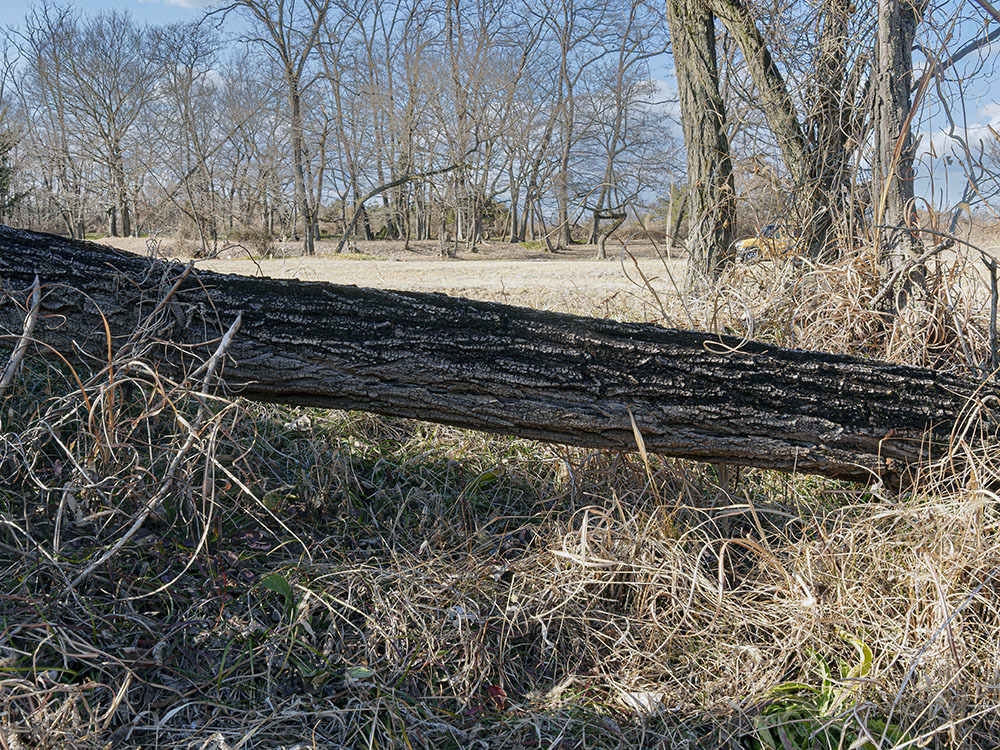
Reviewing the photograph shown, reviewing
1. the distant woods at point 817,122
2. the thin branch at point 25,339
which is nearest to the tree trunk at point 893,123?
the distant woods at point 817,122

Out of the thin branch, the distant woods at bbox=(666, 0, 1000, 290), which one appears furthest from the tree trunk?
the thin branch

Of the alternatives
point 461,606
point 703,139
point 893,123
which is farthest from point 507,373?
point 703,139

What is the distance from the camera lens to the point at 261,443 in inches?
112

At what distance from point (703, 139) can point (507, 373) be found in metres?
3.49

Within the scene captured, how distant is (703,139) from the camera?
495 cm

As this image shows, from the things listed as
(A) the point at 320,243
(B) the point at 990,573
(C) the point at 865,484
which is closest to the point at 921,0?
(C) the point at 865,484

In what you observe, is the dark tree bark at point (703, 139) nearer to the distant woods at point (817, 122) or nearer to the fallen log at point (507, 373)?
the distant woods at point (817, 122)

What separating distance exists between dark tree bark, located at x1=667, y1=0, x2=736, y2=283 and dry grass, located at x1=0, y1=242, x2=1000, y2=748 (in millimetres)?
2515

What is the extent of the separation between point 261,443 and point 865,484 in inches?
95.3

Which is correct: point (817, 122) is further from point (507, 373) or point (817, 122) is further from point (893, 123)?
point (507, 373)

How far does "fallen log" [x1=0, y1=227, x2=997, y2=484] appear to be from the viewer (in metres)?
2.31

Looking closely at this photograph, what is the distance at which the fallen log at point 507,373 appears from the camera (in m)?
2.31

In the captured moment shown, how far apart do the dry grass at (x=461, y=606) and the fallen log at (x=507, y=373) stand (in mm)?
222

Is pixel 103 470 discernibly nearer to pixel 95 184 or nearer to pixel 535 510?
pixel 535 510
